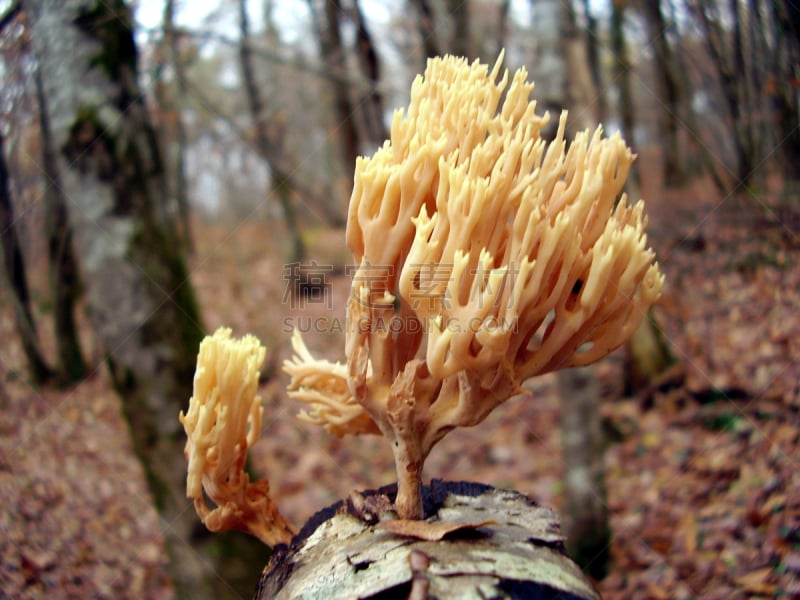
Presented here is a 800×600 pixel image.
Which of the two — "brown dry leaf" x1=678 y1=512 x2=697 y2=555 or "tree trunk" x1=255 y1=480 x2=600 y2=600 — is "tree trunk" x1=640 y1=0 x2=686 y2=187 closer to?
"brown dry leaf" x1=678 y1=512 x2=697 y2=555

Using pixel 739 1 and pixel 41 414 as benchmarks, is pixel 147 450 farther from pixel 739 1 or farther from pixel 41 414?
Answer: pixel 739 1

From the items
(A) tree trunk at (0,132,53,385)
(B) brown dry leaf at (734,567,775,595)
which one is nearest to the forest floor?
(B) brown dry leaf at (734,567,775,595)

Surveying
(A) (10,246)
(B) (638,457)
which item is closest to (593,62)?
(B) (638,457)

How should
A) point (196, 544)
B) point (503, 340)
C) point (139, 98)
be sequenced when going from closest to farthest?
point (503, 340) → point (196, 544) → point (139, 98)

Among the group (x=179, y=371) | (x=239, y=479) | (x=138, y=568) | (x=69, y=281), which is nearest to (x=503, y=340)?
(x=239, y=479)

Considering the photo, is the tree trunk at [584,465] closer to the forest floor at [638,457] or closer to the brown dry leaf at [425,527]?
the forest floor at [638,457]

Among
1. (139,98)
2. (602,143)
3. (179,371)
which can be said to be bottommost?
(179,371)
